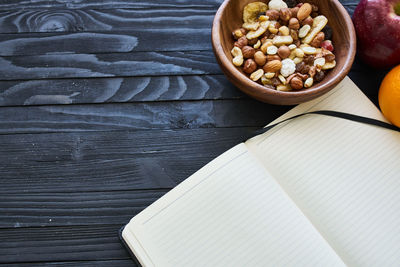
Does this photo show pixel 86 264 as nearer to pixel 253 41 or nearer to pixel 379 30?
pixel 253 41

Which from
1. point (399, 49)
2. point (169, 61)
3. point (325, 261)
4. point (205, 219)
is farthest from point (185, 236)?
point (399, 49)

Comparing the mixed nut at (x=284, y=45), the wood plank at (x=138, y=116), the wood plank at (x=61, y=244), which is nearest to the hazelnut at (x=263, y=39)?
the mixed nut at (x=284, y=45)

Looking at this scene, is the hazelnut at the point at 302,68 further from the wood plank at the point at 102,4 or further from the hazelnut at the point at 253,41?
the wood plank at the point at 102,4

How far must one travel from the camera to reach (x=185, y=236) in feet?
1.78

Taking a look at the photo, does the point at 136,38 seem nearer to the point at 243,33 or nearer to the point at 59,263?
the point at 243,33

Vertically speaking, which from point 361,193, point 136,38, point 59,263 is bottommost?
point 59,263

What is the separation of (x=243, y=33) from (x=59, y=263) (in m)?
0.47

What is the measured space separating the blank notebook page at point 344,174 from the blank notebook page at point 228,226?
30 mm

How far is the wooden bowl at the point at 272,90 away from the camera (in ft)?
1.79

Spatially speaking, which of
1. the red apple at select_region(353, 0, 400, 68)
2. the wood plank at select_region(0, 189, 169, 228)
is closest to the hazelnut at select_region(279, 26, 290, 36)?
the red apple at select_region(353, 0, 400, 68)

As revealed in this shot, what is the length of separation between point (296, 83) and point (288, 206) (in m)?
0.19

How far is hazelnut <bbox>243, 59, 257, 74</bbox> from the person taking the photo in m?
0.59

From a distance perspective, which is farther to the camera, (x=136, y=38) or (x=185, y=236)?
(x=136, y=38)

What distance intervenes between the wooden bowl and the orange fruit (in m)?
0.07
